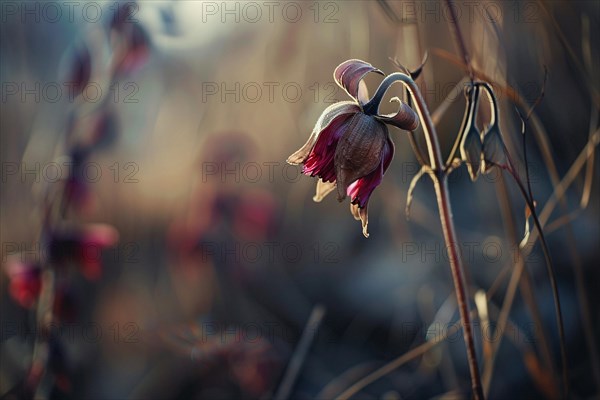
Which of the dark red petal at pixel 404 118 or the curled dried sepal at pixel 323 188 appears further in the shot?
the curled dried sepal at pixel 323 188

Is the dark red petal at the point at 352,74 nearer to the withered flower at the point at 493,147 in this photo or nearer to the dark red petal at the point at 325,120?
the dark red petal at the point at 325,120

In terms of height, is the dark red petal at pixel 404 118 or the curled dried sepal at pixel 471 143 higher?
the dark red petal at pixel 404 118

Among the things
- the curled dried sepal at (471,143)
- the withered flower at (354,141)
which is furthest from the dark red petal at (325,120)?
the curled dried sepal at (471,143)

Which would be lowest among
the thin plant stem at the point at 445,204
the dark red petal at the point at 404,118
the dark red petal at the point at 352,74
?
the thin plant stem at the point at 445,204

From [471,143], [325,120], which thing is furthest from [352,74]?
[471,143]

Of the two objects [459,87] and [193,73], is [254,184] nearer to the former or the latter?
[193,73]

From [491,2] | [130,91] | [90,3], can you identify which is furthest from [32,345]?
[491,2]

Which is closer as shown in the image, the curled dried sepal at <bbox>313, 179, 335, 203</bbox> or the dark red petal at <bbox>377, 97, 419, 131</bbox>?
the dark red petal at <bbox>377, 97, 419, 131</bbox>

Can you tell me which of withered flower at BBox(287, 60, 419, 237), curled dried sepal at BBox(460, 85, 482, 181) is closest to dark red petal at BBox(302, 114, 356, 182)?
withered flower at BBox(287, 60, 419, 237)

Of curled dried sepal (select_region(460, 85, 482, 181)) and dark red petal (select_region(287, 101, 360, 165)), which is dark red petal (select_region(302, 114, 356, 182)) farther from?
curled dried sepal (select_region(460, 85, 482, 181))
